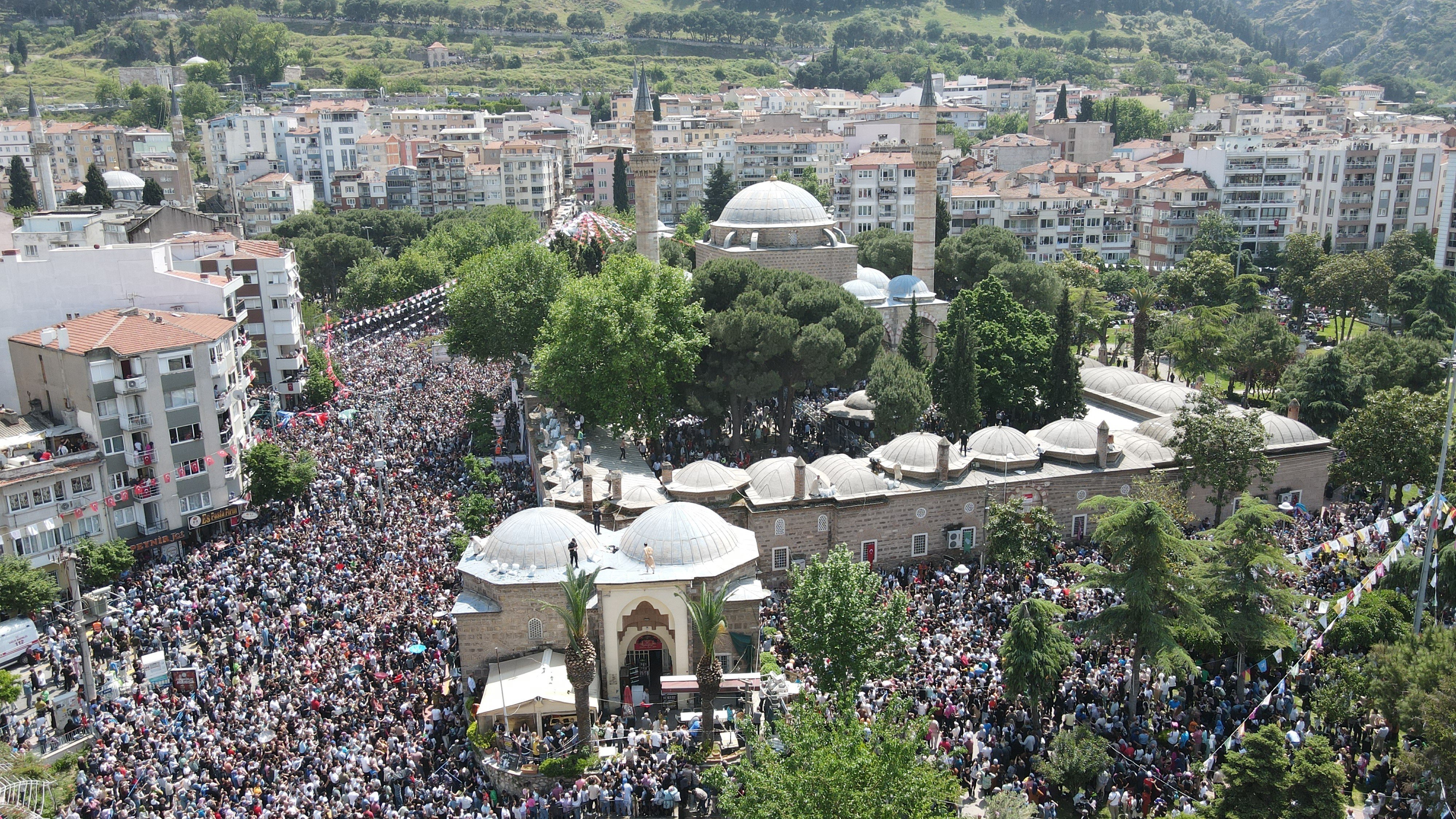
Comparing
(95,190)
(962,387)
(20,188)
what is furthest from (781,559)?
(20,188)

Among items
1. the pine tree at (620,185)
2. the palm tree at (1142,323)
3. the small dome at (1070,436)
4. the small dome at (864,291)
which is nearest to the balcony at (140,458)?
the small dome at (1070,436)

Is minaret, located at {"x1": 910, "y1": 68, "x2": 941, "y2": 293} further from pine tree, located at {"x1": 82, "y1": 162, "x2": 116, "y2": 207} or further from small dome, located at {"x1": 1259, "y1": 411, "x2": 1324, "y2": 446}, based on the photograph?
pine tree, located at {"x1": 82, "y1": 162, "x2": 116, "y2": 207}

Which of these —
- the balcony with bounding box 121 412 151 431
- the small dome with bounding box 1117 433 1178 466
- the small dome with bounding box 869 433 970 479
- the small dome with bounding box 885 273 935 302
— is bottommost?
the small dome with bounding box 1117 433 1178 466

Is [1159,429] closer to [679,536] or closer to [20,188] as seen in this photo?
[679,536]

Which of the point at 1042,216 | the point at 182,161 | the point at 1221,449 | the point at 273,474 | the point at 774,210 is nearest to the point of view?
the point at 1221,449

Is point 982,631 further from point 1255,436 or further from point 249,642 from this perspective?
point 249,642

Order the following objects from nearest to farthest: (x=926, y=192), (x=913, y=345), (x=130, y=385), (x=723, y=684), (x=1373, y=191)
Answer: (x=723, y=684)
(x=130, y=385)
(x=913, y=345)
(x=926, y=192)
(x=1373, y=191)

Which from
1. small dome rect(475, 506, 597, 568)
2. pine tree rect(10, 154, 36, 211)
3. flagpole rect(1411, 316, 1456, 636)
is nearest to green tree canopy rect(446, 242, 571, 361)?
small dome rect(475, 506, 597, 568)
